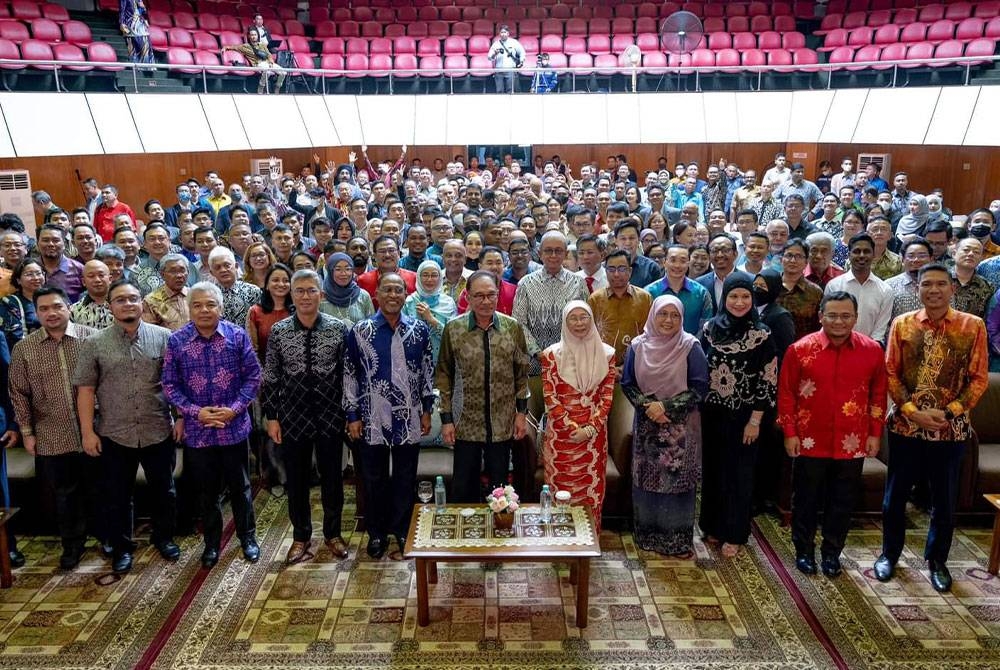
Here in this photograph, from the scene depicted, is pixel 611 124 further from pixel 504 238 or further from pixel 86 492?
pixel 86 492

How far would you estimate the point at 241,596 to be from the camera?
3.67 m

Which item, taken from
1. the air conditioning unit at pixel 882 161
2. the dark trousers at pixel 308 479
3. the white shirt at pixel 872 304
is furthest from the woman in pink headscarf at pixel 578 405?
the air conditioning unit at pixel 882 161

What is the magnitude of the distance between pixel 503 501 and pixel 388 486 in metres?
0.81

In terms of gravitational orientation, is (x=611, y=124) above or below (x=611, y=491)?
above

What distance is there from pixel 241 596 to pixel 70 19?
12.4 m

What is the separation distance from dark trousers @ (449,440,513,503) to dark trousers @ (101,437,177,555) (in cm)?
148

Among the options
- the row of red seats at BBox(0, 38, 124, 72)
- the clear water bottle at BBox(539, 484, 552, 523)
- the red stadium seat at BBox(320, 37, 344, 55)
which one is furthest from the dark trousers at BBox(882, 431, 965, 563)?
the red stadium seat at BBox(320, 37, 344, 55)

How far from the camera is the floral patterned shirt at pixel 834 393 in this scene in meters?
3.47

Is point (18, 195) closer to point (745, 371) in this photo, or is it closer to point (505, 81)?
point (505, 81)

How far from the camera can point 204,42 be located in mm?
13672

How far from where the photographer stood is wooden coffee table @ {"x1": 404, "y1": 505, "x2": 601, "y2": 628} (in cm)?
323

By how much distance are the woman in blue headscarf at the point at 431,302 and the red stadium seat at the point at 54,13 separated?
36.8ft

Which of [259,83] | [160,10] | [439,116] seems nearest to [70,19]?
[160,10]

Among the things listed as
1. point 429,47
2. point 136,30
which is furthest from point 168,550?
point 429,47
